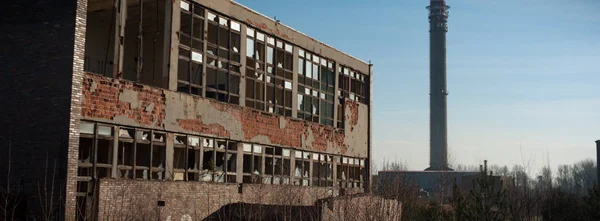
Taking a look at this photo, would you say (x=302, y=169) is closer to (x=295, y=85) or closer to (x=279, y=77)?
(x=295, y=85)

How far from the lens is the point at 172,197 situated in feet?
68.6

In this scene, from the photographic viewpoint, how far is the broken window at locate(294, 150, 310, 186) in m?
28.6

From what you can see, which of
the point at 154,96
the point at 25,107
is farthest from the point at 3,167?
the point at 154,96

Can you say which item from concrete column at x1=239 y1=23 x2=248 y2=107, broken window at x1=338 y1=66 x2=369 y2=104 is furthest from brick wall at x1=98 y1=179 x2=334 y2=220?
broken window at x1=338 y1=66 x2=369 y2=104

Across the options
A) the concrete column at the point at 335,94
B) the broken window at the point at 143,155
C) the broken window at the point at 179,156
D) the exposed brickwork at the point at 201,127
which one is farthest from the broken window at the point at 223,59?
the concrete column at the point at 335,94

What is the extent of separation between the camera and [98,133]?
1864cm

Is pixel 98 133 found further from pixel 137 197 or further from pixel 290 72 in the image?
pixel 290 72

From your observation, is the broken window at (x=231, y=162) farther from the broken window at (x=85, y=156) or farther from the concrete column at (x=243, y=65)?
the broken window at (x=85, y=156)

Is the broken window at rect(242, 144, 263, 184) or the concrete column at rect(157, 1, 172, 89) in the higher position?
the concrete column at rect(157, 1, 172, 89)

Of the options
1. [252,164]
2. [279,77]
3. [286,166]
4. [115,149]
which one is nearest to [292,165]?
[286,166]

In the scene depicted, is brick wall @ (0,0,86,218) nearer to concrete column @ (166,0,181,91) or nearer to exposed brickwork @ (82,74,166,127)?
exposed brickwork @ (82,74,166,127)

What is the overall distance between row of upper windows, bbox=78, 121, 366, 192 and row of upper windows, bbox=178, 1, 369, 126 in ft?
5.57

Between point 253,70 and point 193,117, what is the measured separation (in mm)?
4287

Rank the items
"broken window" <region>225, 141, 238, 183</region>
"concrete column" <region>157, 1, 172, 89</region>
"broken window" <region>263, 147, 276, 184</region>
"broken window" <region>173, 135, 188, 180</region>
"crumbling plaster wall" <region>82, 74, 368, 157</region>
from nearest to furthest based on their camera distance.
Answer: "crumbling plaster wall" <region>82, 74, 368, 157</region> → "concrete column" <region>157, 1, 172, 89</region> → "broken window" <region>173, 135, 188, 180</region> → "broken window" <region>225, 141, 238, 183</region> → "broken window" <region>263, 147, 276, 184</region>
